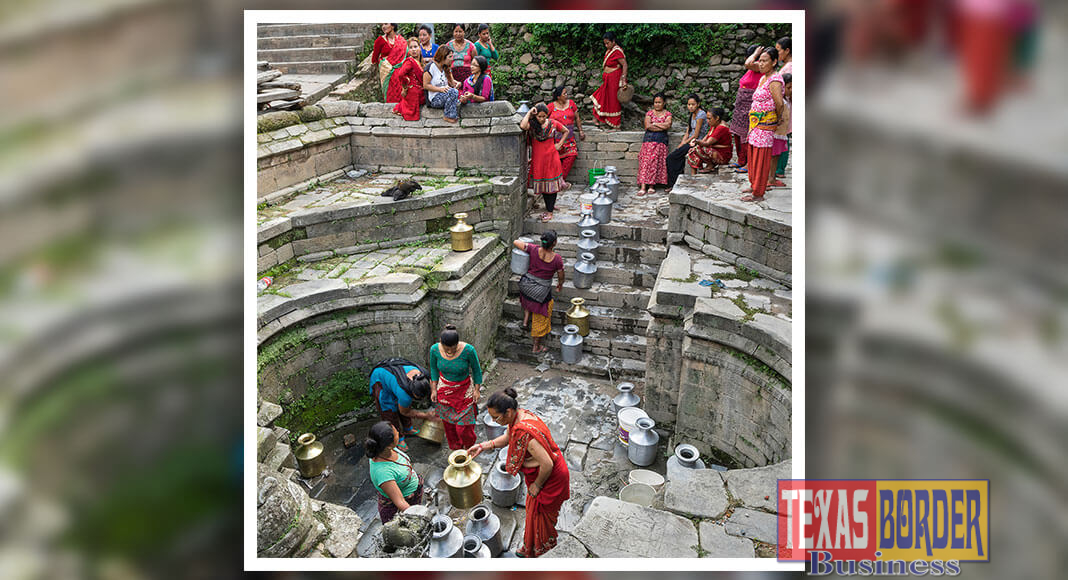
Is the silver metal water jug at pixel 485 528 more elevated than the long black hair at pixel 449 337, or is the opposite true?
the long black hair at pixel 449 337

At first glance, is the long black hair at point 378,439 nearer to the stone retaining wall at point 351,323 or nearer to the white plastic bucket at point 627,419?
the stone retaining wall at point 351,323

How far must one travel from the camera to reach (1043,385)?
1616 mm

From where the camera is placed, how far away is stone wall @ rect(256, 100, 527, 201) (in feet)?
24.4

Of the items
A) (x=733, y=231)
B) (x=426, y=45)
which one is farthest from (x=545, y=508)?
(x=426, y=45)

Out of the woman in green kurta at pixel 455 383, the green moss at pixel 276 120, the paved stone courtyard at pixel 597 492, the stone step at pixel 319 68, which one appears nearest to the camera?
the paved stone courtyard at pixel 597 492

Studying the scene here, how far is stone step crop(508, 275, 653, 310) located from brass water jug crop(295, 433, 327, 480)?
3.70m

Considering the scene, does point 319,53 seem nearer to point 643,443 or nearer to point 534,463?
point 643,443

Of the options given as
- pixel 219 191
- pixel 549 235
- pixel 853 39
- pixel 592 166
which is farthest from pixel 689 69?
pixel 219 191

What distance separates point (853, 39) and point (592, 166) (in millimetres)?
9185

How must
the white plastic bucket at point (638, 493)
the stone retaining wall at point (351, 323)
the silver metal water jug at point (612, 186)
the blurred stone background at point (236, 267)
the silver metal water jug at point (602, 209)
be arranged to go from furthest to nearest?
the silver metal water jug at point (612, 186) < the silver metal water jug at point (602, 209) < the stone retaining wall at point (351, 323) < the white plastic bucket at point (638, 493) < the blurred stone background at point (236, 267)

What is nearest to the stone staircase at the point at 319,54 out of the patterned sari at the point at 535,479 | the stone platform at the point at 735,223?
the stone platform at the point at 735,223

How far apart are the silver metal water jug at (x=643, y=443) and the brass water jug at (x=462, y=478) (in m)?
1.91

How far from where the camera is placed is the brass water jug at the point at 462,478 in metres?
3.84

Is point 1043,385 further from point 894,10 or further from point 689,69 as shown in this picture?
point 689,69
